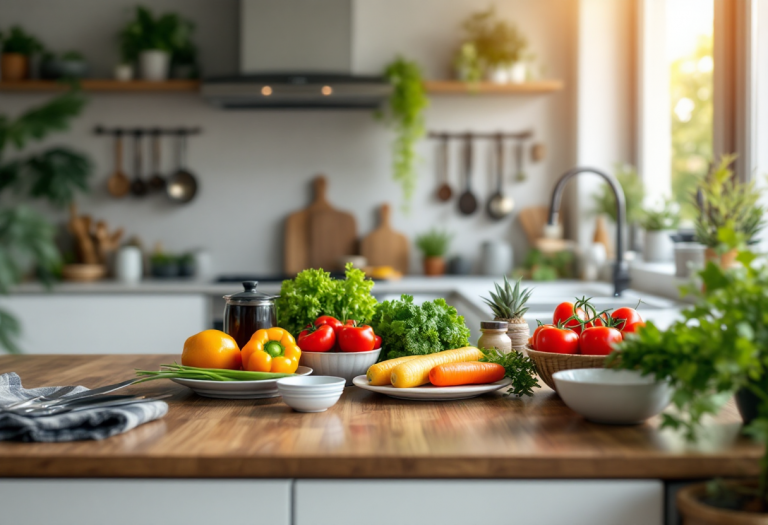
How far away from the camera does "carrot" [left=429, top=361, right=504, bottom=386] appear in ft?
4.59

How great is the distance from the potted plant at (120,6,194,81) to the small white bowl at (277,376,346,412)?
131 inches

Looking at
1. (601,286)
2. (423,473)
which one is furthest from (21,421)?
(601,286)

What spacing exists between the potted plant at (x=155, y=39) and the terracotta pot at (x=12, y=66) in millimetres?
615

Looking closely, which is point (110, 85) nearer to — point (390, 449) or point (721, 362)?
point (390, 449)

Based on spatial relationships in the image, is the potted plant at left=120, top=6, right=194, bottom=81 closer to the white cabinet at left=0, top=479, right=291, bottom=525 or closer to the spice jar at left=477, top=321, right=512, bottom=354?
the spice jar at left=477, top=321, right=512, bottom=354

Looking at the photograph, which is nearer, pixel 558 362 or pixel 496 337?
pixel 558 362

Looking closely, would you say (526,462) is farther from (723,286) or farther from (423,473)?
(723,286)

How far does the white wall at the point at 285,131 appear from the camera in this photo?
14.2ft

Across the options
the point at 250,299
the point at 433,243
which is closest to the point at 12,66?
the point at 433,243

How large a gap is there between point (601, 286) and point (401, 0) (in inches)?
79.5

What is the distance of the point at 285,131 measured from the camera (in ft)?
14.4

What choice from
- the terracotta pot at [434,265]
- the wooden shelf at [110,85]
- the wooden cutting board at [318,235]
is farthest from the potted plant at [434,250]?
the wooden shelf at [110,85]

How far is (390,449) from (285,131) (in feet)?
11.5

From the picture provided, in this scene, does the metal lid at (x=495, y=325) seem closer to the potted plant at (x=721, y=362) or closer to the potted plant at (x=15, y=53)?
the potted plant at (x=721, y=362)
